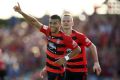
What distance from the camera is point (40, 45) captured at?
2431cm

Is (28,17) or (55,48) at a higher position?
(28,17)

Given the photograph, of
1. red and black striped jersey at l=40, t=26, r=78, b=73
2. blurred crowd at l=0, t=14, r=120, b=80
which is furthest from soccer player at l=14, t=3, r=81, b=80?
blurred crowd at l=0, t=14, r=120, b=80

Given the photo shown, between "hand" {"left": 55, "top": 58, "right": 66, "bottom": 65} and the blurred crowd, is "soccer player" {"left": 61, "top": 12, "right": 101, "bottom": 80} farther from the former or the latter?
the blurred crowd

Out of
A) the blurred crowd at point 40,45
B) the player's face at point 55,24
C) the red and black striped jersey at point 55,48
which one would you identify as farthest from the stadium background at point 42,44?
the player's face at point 55,24

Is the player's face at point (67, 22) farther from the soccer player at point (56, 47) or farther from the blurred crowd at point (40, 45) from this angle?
the blurred crowd at point (40, 45)

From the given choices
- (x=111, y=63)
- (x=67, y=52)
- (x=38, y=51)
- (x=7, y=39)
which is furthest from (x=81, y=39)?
(x=7, y=39)

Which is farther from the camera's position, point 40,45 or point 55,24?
point 40,45

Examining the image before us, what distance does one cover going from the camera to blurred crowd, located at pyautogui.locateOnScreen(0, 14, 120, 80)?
22.0 metres

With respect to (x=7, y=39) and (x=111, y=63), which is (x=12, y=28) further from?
(x=111, y=63)

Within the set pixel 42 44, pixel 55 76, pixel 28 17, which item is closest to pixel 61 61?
pixel 55 76

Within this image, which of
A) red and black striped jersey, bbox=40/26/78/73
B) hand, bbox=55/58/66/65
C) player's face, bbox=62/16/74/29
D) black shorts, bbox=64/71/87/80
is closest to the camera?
hand, bbox=55/58/66/65

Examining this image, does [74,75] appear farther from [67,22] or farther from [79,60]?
[67,22]

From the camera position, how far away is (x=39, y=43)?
24.7 m

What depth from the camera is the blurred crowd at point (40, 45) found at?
2198 cm
